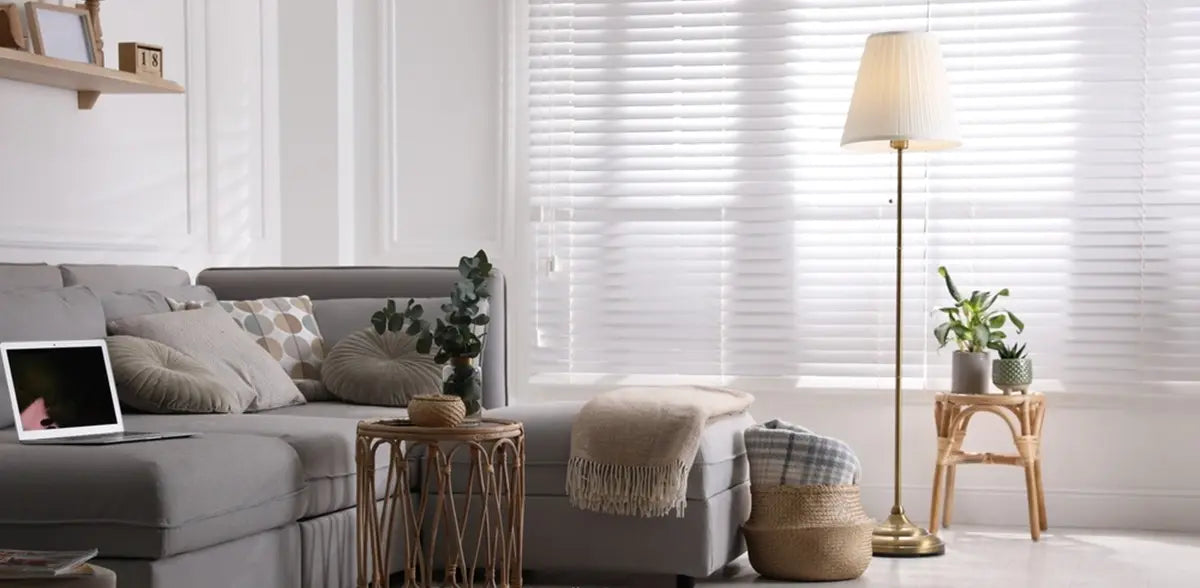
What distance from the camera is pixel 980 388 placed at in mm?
4887

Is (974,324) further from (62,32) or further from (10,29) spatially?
(10,29)

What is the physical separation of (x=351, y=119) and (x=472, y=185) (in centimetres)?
53

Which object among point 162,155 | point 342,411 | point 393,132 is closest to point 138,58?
point 162,155

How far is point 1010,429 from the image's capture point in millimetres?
5012

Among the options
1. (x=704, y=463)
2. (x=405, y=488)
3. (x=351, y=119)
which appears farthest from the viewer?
(x=351, y=119)

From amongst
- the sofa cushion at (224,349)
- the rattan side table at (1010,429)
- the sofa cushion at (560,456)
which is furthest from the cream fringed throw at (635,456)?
the rattan side table at (1010,429)

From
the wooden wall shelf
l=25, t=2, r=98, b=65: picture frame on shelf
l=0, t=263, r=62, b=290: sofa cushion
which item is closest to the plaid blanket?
l=0, t=263, r=62, b=290: sofa cushion

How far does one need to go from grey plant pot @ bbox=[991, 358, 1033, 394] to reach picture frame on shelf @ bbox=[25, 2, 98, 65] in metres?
2.97

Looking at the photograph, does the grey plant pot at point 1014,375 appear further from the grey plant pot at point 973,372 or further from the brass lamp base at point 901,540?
the brass lamp base at point 901,540

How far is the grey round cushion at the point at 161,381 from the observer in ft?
12.2

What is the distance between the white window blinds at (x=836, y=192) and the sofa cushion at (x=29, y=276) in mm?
2145

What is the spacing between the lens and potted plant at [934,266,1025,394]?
192 inches

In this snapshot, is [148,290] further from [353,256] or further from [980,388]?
[980,388]

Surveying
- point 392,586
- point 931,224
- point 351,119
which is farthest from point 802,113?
point 392,586
